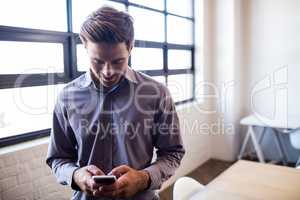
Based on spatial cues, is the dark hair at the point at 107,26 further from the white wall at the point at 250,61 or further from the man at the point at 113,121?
the white wall at the point at 250,61

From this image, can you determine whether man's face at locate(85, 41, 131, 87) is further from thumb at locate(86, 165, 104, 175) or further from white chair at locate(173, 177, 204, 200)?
white chair at locate(173, 177, 204, 200)

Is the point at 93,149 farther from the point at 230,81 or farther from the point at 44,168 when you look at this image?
the point at 230,81

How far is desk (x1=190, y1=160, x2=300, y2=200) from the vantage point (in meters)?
1.66

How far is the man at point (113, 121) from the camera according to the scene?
100 centimetres

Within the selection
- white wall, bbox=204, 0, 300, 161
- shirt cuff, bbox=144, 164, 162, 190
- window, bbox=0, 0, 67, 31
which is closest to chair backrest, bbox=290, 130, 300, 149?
white wall, bbox=204, 0, 300, 161

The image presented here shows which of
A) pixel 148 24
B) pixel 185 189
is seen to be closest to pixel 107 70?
pixel 185 189

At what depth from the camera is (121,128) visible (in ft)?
3.45

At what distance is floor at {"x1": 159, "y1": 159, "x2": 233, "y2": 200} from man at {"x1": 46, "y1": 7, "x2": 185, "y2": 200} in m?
2.55

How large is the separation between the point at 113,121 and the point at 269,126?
3286 millimetres

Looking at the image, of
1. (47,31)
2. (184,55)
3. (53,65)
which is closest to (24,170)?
(53,65)

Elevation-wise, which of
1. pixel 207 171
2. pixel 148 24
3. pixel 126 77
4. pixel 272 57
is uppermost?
pixel 148 24

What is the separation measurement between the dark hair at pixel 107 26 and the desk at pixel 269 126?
11.0 ft

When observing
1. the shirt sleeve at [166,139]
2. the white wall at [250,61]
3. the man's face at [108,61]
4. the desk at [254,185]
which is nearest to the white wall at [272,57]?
the white wall at [250,61]

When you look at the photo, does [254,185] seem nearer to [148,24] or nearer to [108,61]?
[108,61]
